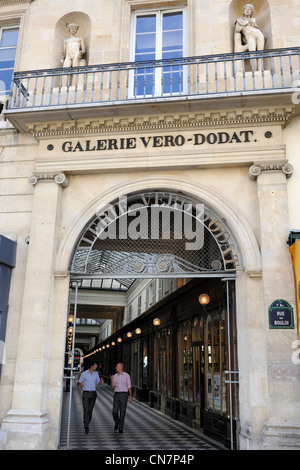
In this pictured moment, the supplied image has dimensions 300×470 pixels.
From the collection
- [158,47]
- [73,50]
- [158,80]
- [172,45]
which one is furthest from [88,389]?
[172,45]

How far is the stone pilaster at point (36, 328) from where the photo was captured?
6.79 metres

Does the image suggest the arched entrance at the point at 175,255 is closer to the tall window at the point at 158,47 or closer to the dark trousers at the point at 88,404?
the tall window at the point at 158,47

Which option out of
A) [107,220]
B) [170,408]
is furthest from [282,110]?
[170,408]

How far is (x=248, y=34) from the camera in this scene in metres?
8.47

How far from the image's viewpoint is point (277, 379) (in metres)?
6.48

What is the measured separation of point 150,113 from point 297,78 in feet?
9.02

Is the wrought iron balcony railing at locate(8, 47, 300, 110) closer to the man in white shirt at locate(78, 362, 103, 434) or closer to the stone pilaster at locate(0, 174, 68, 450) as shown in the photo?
the stone pilaster at locate(0, 174, 68, 450)

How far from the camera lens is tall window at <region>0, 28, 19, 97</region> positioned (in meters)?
9.55

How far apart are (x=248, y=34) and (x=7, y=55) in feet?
17.7

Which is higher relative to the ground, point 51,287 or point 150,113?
point 150,113

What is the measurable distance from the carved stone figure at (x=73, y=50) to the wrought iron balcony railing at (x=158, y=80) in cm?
31

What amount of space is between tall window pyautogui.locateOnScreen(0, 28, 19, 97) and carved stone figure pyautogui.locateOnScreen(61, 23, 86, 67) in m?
1.29

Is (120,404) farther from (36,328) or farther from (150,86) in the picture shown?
(150,86)
